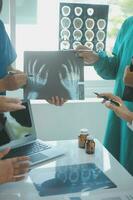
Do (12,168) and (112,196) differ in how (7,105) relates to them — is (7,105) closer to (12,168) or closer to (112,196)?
(12,168)

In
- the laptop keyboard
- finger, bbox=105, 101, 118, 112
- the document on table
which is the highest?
finger, bbox=105, 101, 118, 112

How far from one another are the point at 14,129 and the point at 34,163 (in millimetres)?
238

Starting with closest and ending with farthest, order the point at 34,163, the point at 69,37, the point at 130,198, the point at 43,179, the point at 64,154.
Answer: the point at 130,198 → the point at 43,179 → the point at 34,163 → the point at 64,154 → the point at 69,37

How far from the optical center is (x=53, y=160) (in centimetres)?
164

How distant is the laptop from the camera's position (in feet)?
5.47

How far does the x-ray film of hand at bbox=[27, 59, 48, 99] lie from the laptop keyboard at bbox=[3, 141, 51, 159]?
255 millimetres

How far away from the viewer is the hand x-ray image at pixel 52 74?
180 centimetres

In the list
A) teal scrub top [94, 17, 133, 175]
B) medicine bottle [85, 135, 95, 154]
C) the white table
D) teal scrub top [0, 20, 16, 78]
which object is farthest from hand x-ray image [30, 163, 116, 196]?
teal scrub top [0, 20, 16, 78]

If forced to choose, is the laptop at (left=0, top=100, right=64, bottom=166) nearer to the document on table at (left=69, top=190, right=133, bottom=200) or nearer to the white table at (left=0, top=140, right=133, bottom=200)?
the white table at (left=0, top=140, right=133, bottom=200)

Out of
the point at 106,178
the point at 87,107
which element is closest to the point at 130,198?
the point at 106,178

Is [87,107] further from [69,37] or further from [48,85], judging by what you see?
[48,85]

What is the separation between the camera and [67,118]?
264 cm

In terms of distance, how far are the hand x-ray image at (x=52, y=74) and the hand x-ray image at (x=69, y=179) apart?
1.40ft

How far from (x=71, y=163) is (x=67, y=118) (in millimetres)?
1032
